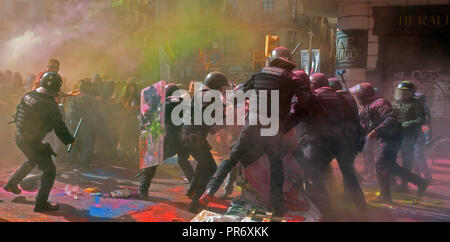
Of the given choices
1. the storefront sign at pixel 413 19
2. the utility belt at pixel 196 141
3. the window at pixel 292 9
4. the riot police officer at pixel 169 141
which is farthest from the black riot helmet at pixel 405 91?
the window at pixel 292 9

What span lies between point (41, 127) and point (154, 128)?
1.54m

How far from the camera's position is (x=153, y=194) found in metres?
6.16

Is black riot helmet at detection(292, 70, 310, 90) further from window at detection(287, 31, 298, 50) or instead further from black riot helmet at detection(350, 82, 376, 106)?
window at detection(287, 31, 298, 50)

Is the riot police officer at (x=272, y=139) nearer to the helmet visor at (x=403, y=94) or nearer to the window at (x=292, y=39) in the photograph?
the helmet visor at (x=403, y=94)

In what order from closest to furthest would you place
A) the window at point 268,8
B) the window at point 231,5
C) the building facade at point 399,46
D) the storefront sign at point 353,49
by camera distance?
the building facade at point 399,46 → the storefront sign at point 353,49 → the window at point 231,5 → the window at point 268,8

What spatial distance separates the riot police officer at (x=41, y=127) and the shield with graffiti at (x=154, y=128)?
3.66 feet

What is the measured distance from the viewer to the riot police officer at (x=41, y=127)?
16.5 feet

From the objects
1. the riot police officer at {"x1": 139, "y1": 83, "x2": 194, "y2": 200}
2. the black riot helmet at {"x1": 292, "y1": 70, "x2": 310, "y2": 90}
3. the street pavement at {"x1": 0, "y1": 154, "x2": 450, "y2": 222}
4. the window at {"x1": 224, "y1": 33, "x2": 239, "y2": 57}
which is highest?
the window at {"x1": 224, "y1": 33, "x2": 239, "y2": 57}

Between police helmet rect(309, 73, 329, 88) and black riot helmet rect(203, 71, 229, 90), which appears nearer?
black riot helmet rect(203, 71, 229, 90)

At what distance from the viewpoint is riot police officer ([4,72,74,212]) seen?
16.5 ft

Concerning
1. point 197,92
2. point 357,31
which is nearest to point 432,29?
point 357,31

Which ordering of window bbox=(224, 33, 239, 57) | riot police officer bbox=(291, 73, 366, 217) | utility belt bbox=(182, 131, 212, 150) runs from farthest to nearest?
window bbox=(224, 33, 239, 57)
utility belt bbox=(182, 131, 212, 150)
riot police officer bbox=(291, 73, 366, 217)

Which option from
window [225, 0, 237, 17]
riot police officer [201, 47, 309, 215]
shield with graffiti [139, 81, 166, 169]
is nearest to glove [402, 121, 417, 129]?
riot police officer [201, 47, 309, 215]

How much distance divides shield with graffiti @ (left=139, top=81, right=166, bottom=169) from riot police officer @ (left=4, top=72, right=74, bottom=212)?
1116 mm
